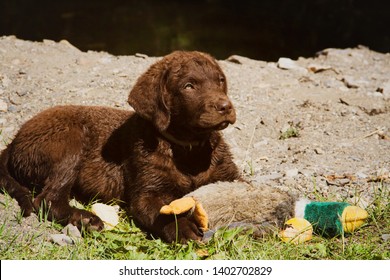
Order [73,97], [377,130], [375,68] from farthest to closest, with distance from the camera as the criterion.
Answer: [375,68] < [73,97] < [377,130]

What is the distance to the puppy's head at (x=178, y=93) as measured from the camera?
4285mm

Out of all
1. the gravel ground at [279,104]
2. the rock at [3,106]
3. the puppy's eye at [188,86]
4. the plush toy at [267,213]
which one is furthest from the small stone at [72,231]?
the rock at [3,106]

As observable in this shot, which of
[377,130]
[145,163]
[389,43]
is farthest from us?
[389,43]

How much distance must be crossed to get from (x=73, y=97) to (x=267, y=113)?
223 cm

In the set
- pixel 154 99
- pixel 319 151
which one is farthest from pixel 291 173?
pixel 154 99

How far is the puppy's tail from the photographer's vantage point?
4.37 meters

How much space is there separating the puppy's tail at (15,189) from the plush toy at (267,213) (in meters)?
1.07

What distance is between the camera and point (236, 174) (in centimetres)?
470

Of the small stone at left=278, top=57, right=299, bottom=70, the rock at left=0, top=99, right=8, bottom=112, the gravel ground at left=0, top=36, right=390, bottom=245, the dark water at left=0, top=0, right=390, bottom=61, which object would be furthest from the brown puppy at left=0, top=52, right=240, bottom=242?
the dark water at left=0, top=0, right=390, bottom=61

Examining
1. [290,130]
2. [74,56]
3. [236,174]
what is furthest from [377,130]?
[74,56]

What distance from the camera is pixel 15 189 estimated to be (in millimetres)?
4582

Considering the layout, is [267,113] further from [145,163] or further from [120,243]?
[120,243]

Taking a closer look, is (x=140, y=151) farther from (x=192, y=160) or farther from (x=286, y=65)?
(x=286, y=65)

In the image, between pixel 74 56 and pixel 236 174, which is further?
pixel 74 56
